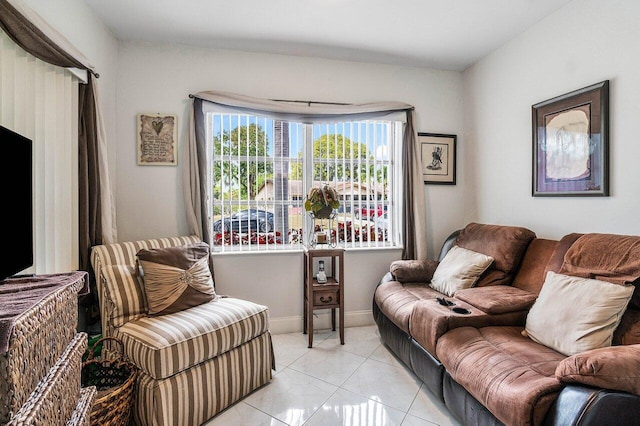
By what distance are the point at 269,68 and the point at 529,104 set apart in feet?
7.48

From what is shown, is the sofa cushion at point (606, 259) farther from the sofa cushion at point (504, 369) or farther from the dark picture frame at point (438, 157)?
the dark picture frame at point (438, 157)

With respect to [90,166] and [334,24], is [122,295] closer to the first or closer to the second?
[90,166]

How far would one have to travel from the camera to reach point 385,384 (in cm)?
217

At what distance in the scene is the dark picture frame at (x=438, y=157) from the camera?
3.37 meters

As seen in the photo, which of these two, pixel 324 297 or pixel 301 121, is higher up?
pixel 301 121

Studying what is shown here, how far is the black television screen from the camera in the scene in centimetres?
117

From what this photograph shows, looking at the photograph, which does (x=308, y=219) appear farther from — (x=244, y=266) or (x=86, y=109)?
(x=86, y=109)

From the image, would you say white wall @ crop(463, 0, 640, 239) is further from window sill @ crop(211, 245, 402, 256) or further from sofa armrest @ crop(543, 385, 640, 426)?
sofa armrest @ crop(543, 385, 640, 426)

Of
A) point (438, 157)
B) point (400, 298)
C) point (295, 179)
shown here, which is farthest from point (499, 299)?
point (295, 179)

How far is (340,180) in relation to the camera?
3252 millimetres

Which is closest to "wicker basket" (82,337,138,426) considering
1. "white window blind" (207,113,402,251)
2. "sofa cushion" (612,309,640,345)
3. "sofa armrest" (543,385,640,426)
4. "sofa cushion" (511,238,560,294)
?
"white window blind" (207,113,402,251)

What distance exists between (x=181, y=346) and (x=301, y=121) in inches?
84.8

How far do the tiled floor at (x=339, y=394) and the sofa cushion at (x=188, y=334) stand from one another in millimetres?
391

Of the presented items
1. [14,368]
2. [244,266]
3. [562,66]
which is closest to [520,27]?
[562,66]
